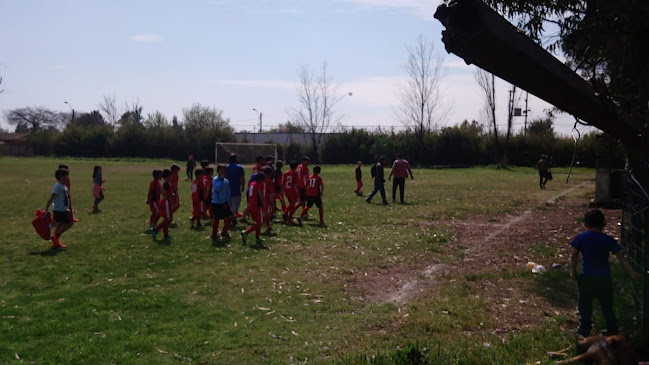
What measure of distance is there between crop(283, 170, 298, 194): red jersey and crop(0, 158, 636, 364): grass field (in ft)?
5.69

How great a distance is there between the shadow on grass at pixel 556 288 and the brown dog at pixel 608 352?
275 centimetres

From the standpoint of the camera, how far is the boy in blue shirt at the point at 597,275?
6703 millimetres

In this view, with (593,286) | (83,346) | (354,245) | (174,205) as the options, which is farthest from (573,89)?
(174,205)

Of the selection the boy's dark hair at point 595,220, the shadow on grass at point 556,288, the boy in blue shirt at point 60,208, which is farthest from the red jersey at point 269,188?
the boy's dark hair at point 595,220

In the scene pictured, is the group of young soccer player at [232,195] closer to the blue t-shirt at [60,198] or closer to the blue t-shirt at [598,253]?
the blue t-shirt at [60,198]

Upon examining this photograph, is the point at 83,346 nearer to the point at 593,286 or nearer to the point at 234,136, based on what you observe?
the point at 593,286

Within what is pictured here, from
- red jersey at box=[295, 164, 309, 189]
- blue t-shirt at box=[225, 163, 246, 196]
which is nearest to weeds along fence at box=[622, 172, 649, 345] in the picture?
blue t-shirt at box=[225, 163, 246, 196]

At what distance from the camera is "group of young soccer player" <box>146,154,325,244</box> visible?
14.2 metres

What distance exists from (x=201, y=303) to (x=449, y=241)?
7492mm

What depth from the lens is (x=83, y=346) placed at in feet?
22.0

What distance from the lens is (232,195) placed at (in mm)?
16938

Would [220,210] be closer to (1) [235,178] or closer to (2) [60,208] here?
(1) [235,178]

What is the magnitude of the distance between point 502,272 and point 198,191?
860 centimetres

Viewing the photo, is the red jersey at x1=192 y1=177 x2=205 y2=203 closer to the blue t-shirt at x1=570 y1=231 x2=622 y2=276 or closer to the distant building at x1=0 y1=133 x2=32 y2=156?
the blue t-shirt at x1=570 y1=231 x2=622 y2=276
